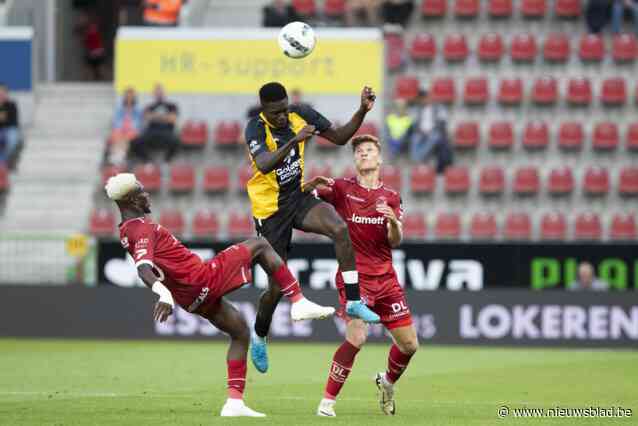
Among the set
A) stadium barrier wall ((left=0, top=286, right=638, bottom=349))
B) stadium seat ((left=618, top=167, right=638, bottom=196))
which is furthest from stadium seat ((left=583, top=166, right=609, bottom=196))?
stadium barrier wall ((left=0, top=286, right=638, bottom=349))

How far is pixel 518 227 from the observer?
23547 mm

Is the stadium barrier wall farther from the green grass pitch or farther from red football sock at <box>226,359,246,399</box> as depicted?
red football sock at <box>226,359,246,399</box>

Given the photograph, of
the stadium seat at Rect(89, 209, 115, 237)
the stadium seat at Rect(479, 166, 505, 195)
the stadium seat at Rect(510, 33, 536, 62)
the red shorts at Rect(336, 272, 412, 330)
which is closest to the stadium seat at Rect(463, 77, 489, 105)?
the stadium seat at Rect(510, 33, 536, 62)

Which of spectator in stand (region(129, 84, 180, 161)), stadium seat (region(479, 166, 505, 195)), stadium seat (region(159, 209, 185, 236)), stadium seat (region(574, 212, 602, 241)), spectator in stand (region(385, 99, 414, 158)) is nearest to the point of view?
stadium seat (region(574, 212, 602, 241))

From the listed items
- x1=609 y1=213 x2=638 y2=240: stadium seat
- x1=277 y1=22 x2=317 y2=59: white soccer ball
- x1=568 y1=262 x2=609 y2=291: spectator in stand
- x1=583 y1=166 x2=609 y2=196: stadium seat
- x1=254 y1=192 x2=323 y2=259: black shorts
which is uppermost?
x1=277 y1=22 x2=317 y2=59: white soccer ball

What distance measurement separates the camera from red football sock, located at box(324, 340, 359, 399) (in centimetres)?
1168

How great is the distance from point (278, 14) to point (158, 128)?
122 inches

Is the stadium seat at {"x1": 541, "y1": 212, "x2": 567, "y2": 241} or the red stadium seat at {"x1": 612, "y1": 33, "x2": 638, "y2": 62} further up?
the red stadium seat at {"x1": 612, "y1": 33, "x2": 638, "y2": 62}

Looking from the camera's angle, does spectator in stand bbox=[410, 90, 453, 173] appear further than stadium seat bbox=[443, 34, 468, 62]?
No

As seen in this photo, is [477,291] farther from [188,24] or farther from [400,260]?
[188,24]

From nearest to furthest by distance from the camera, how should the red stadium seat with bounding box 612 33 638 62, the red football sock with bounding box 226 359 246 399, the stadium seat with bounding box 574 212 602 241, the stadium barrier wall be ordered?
the red football sock with bounding box 226 359 246 399 → the stadium barrier wall → the stadium seat with bounding box 574 212 602 241 → the red stadium seat with bounding box 612 33 638 62

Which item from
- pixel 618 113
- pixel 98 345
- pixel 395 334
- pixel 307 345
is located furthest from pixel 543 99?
pixel 395 334

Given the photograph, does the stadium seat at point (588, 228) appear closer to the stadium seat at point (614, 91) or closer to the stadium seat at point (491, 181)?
the stadium seat at point (491, 181)

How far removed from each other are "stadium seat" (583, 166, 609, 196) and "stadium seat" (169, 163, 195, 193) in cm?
680
